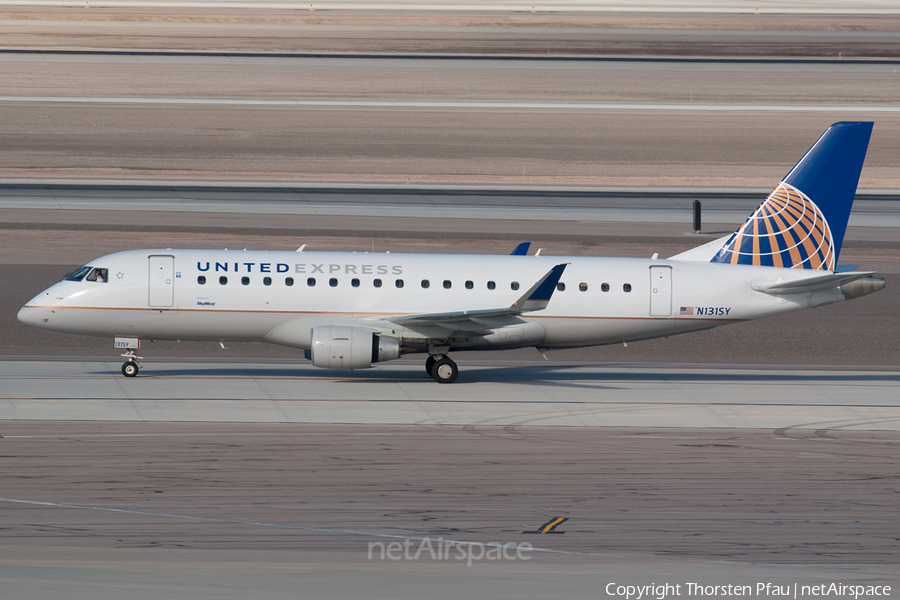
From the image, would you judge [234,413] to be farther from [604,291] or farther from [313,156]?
[313,156]

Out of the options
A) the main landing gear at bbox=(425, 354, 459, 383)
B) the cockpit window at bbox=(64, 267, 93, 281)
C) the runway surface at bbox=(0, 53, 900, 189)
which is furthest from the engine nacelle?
the runway surface at bbox=(0, 53, 900, 189)

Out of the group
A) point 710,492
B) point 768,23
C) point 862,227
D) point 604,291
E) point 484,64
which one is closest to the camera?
point 710,492

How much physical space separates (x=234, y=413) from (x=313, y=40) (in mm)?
→ 79182

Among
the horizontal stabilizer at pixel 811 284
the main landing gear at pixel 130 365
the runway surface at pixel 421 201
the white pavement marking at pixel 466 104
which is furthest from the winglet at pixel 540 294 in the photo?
the white pavement marking at pixel 466 104

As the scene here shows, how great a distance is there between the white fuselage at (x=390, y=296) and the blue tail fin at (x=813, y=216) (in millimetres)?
642

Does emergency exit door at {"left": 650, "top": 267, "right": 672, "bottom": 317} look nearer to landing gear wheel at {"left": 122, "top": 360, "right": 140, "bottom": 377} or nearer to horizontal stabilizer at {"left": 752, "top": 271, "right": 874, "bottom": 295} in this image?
horizontal stabilizer at {"left": 752, "top": 271, "right": 874, "bottom": 295}

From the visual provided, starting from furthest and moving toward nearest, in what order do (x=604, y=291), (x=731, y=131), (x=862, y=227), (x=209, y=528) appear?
1. (x=731, y=131)
2. (x=862, y=227)
3. (x=604, y=291)
4. (x=209, y=528)

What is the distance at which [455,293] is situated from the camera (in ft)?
97.3

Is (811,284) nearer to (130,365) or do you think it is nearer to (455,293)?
(455,293)

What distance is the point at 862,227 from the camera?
170ft

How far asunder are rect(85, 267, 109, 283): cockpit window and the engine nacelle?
5.89 meters

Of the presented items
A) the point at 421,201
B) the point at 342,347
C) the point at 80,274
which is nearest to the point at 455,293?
the point at 342,347

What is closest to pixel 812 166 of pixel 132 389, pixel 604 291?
pixel 604 291

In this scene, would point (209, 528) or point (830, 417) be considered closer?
point (209, 528)
